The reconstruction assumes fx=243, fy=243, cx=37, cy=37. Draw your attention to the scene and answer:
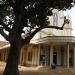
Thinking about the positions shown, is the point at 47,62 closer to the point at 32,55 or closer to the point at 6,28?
the point at 32,55

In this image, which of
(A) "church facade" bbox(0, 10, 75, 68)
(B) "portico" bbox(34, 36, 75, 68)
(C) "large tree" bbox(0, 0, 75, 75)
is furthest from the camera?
(B) "portico" bbox(34, 36, 75, 68)

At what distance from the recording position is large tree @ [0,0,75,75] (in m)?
18.3

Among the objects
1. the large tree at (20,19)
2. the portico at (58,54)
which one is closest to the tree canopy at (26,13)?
the large tree at (20,19)

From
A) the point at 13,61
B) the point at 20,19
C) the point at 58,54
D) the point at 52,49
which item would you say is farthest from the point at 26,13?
the point at 58,54

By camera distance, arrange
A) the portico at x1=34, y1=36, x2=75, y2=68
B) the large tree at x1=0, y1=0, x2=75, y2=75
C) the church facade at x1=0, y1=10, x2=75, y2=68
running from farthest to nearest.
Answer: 1. the portico at x1=34, y1=36, x2=75, y2=68
2. the church facade at x1=0, y1=10, x2=75, y2=68
3. the large tree at x1=0, y1=0, x2=75, y2=75

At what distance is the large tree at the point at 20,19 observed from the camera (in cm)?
1830

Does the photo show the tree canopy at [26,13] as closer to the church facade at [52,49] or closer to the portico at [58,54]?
the church facade at [52,49]

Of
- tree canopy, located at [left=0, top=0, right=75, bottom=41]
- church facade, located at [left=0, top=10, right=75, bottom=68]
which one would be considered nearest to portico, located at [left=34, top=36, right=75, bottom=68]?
church facade, located at [left=0, top=10, right=75, bottom=68]

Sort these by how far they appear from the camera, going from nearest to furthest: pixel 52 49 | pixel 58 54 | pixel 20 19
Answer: pixel 20 19 → pixel 52 49 → pixel 58 54

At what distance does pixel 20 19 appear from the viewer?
19.1 m

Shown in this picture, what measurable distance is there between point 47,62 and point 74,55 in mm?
4040

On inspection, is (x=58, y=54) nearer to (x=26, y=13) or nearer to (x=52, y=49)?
(x=52, y=49)

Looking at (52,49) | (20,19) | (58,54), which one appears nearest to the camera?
(20,19)

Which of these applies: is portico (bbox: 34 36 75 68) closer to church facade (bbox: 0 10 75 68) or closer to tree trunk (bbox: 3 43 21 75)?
church facade (bbox: 0 10 75 68)
